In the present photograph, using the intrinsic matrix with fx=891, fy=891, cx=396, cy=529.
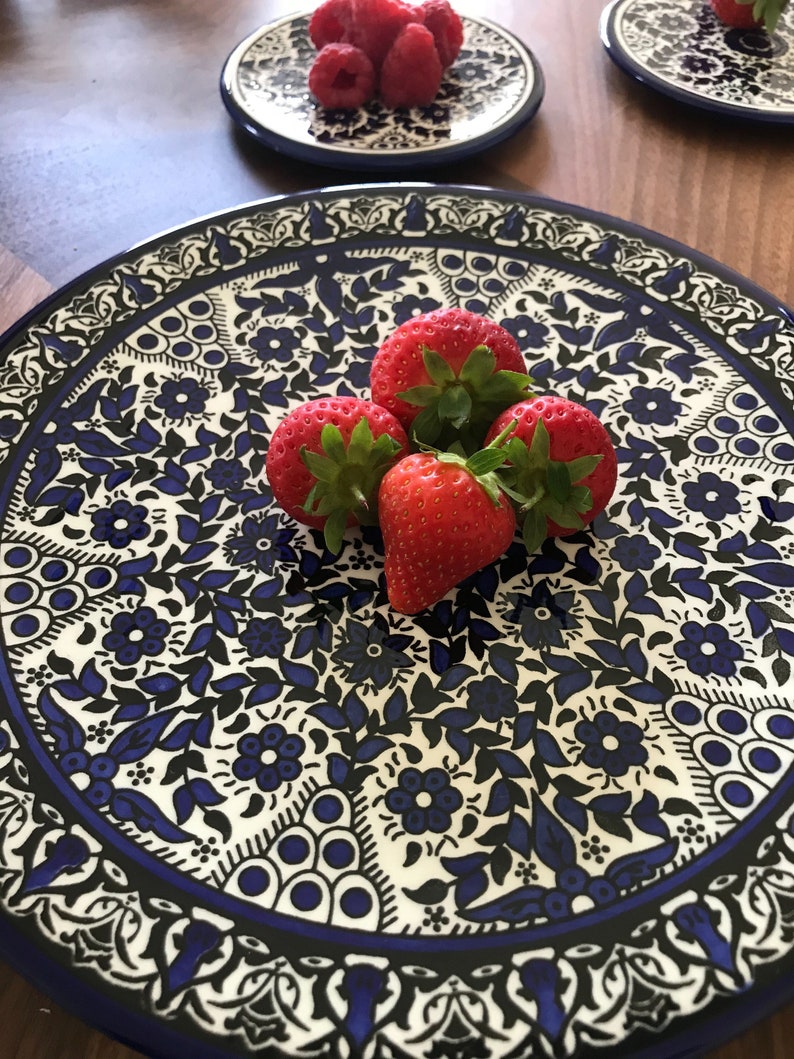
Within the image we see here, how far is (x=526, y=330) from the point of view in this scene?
0.84 metres

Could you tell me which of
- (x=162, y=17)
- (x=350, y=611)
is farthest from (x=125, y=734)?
(x=162, y=17)

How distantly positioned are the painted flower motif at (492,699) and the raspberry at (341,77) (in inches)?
31.2

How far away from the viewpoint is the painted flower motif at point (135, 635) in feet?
2.03

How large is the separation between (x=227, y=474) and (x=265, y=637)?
163 millimetres

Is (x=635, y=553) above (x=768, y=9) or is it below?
below

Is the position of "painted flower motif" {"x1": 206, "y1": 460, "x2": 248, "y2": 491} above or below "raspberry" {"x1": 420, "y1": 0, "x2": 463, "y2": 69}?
below

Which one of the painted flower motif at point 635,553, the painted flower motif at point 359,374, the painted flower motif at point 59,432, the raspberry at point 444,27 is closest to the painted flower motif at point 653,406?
the painted flower motif at point 635,553

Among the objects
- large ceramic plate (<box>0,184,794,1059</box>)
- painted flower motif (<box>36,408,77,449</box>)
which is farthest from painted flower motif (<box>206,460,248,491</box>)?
painted flower motif (<box>36,408,77,449</box>)

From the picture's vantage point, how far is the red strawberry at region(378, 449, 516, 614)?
23.5 inches

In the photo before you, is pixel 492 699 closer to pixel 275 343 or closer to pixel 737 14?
pixel 275 343

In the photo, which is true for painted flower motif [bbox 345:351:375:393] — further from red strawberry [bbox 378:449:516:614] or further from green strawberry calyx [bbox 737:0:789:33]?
green strawberry calyx [bbox 737:0:789:33]

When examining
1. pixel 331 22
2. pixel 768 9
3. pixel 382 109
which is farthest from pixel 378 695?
pixel 768 9

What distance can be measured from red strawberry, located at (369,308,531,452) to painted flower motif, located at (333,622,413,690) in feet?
0.49

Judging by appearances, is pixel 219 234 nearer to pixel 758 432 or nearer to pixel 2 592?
pixel 2 592
